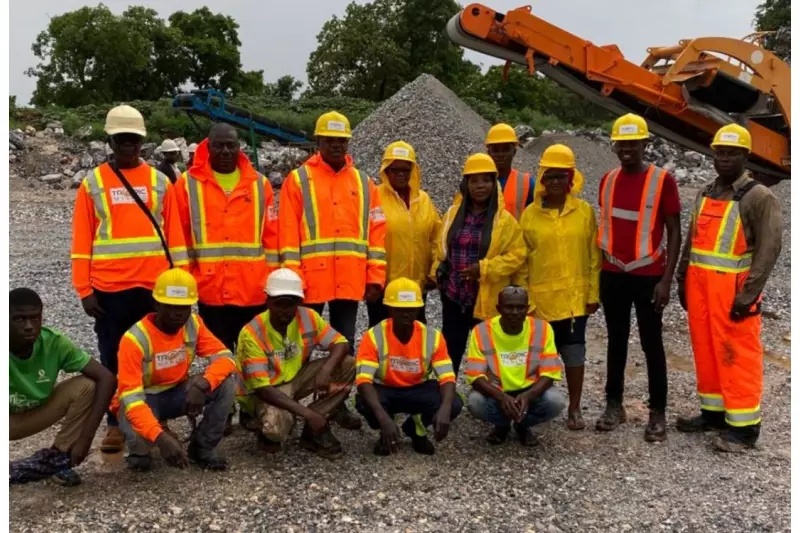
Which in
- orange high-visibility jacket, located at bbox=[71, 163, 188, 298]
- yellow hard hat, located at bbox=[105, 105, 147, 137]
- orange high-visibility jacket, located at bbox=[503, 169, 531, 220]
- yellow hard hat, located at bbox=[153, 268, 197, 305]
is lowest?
yellow hard hat, located at bbox=[153, 268, 197, 305]

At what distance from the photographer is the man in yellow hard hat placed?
4883 mm

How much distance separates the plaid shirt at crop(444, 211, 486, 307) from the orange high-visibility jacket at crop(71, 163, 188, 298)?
1.72 metres

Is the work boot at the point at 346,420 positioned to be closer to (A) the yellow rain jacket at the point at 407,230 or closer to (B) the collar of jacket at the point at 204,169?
(A) the yellow rain jacket at the point at 407,230

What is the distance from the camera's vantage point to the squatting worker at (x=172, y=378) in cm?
387

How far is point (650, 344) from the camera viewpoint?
A: 476cm

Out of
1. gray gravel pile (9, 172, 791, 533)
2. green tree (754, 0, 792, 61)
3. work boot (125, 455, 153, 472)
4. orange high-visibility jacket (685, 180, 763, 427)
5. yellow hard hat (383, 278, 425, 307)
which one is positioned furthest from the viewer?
green tree (754, 0, 792, 61)

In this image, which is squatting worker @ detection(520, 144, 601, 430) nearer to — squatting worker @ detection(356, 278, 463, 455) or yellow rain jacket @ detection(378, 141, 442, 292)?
yellow rain jacket @ detection(378, 141, 442, 292)

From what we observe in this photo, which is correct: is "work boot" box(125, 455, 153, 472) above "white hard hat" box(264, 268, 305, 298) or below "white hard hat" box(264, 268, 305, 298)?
below

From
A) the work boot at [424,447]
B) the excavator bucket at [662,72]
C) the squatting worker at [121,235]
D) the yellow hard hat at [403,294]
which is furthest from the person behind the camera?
the excavator bucket at [662,72]

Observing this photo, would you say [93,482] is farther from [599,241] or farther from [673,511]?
[599,241]

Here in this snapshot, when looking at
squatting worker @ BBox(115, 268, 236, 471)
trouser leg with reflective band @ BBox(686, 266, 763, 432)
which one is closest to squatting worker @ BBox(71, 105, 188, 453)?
squatting worker @ BBox(115, 268, 236, 471)

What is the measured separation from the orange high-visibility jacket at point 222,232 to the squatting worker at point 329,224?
0.60 ft

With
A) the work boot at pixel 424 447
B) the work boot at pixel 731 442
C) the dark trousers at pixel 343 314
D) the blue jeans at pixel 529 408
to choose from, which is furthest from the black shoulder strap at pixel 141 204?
the work boot at pixel 731 442

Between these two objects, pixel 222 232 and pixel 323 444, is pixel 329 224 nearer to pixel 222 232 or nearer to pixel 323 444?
pixel 222 232
